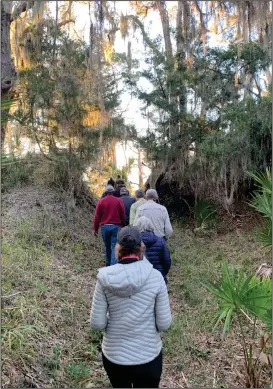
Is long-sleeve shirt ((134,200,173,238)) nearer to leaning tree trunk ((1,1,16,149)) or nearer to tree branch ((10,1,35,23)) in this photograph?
leaning tree trunk ((1,1,16,149))

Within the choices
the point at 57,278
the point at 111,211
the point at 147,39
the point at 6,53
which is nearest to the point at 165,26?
the point at 147,39

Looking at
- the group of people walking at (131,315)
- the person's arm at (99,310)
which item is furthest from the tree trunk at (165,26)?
the person's arm at (99,310)

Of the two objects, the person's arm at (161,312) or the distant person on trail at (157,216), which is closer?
the person's arm at (161,312)

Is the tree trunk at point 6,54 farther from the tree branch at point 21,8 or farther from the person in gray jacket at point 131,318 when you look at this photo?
the person in gray jacket at point 131,318

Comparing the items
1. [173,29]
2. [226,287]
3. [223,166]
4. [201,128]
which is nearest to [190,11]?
[173,29]

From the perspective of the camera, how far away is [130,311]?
2.65 meters

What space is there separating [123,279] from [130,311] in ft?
0.81

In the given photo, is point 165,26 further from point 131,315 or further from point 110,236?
point 131,315

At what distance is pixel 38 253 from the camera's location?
7090 mm

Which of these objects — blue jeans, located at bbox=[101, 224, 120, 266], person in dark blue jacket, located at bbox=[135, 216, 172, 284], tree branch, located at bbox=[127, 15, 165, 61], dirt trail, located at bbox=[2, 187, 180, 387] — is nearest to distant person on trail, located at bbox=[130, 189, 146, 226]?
blue jeans, located at bbox=[101, 224, 120, 266]

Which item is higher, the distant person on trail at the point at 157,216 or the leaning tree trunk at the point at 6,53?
the leaning tree trunk at the point at 6,53

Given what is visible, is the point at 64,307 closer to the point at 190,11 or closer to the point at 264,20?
the point at 264,20

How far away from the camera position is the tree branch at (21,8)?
10.4 m

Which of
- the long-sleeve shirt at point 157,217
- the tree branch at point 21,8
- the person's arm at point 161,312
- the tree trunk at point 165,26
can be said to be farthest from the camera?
the tree trunk at point 165,26
